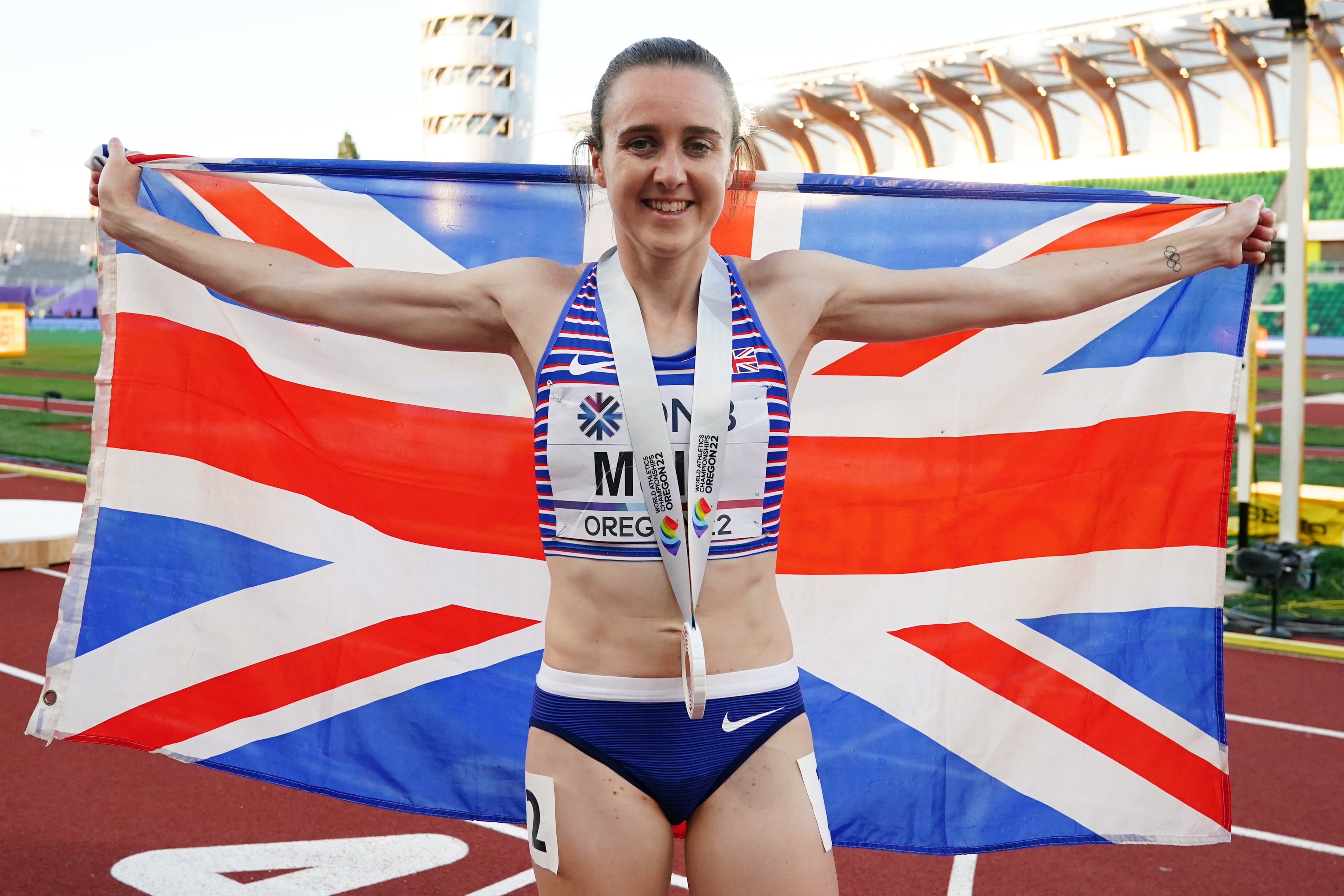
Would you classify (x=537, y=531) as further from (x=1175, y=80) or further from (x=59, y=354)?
(x=59, y=354)

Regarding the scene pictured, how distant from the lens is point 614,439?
2025mm

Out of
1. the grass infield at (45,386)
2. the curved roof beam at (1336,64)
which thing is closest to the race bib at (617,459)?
the grass infield at (45,386)

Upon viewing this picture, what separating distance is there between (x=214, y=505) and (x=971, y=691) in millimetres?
2189

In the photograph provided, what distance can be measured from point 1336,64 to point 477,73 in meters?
33.7

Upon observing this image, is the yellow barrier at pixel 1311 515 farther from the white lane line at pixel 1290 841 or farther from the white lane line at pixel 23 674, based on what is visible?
the white lane line at pixel 23 674

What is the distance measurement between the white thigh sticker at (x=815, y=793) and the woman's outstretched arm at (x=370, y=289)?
2.78 ft

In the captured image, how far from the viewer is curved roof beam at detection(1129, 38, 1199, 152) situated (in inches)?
1425

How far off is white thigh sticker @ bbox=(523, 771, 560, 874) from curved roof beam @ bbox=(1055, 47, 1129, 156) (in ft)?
125

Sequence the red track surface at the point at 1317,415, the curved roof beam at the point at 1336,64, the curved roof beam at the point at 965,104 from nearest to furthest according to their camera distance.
Answer: the red track surface at the point at 1317,415 → the curved roof beam at the point at 1336,64 → the curved roof beam at the point at 965,104

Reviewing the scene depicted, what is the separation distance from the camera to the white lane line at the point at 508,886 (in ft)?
13.9

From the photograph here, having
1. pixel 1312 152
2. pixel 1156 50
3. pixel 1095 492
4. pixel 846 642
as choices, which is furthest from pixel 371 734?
pixel 1312 152

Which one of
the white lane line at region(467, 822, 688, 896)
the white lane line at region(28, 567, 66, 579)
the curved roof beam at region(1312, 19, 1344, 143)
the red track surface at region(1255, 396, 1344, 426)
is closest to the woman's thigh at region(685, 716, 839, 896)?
the white lane line at region(467, 822, 688, 896)

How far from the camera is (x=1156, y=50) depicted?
119 feet

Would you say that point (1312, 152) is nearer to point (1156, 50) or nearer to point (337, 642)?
point (1156, 50)
